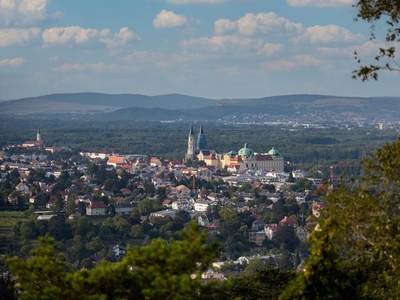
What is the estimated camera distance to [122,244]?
181 ft

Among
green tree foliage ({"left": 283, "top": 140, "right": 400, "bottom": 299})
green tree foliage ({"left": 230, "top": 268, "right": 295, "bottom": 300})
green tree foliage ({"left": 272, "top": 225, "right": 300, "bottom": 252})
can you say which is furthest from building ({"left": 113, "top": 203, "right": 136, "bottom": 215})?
green tree foliage ({"left": 283, "top": 140, "right": 400, "bottom": 299})

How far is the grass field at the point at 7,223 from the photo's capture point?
5146 cm

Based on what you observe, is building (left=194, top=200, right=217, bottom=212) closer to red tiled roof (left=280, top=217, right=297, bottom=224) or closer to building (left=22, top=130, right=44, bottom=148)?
red tiled roof (left=280, top=217, right=297, bottom=224)

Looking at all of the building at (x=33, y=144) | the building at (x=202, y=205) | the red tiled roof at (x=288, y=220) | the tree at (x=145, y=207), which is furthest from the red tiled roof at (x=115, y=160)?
the red tiled roof at (x=288, y=220)

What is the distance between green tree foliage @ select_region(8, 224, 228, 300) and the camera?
9617 mm

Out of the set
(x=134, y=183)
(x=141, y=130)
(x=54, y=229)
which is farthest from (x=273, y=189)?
(x=141, y=130)

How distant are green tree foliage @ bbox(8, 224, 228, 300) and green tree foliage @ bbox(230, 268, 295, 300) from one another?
9907mm

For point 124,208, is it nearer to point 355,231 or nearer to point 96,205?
point 96,205

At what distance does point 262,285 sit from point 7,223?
3888 centimetres

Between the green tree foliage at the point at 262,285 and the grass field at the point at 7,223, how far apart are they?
92.8 ft

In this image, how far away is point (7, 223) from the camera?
58625 millimetres

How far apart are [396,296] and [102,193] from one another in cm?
7181

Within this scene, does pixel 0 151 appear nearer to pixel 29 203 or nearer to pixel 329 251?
pixel 29 203

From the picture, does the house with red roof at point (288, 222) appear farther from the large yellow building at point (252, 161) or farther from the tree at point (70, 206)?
the large yellow building at point (252, 161)
